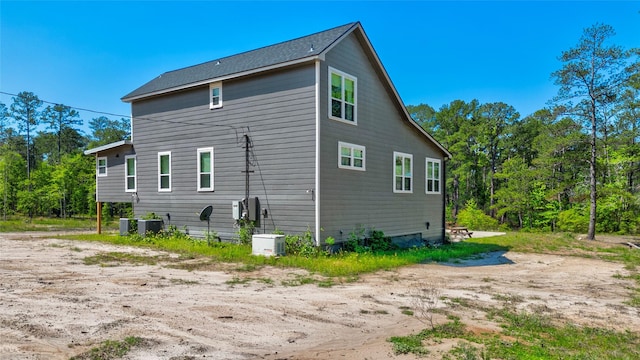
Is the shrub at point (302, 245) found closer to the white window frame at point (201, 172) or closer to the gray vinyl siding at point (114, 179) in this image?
the white window frame at point (201, 172)

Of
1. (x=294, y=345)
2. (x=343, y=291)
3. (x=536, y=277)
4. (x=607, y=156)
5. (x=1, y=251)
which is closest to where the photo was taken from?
(x=294, y=345)

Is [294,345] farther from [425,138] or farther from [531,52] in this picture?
[531,52]

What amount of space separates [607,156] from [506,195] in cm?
855

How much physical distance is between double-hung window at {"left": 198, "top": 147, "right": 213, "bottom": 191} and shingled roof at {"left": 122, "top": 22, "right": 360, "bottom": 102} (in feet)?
8.85

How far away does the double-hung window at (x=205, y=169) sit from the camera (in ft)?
48.2

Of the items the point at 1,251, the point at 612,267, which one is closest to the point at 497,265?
the point at 612,267

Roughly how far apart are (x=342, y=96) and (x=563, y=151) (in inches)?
625

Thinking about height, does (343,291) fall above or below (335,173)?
below

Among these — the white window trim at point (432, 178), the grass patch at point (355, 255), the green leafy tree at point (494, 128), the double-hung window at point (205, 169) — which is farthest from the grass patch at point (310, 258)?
the green leafy tree at point (494, 128)

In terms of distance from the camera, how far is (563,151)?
22.0 metres

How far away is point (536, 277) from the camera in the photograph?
33.3ft

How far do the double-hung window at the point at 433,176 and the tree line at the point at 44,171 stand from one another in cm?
3175

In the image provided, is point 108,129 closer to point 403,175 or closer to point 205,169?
point 205,169

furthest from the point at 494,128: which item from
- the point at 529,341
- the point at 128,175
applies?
the point at 529,341
